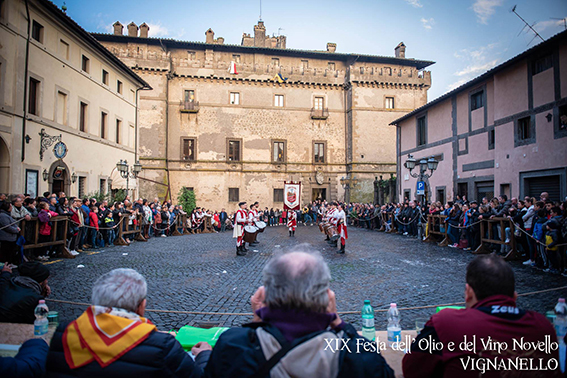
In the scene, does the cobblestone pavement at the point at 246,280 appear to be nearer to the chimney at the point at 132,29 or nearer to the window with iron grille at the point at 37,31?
the window with iron grille at the point at 37,31

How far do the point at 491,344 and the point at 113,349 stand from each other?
2.09 meters

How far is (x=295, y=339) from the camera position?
1727 millimetres

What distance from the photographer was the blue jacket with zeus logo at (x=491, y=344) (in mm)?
1971

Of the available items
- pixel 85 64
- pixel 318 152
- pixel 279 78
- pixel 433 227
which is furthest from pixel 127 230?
pixel 279 78

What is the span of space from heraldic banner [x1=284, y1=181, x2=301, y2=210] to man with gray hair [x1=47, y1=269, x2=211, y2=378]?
1811 centimetres

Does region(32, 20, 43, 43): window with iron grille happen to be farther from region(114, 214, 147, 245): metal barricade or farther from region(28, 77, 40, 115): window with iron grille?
region(114, 214, 147, 245): metal barricade

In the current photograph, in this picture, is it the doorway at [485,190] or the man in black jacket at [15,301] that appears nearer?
the man in black jacket at [15,301]

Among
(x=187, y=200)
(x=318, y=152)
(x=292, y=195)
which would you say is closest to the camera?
(x=292, y=195)

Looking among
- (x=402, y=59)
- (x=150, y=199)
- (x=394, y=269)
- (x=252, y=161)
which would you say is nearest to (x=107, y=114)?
(x=150, y=199)

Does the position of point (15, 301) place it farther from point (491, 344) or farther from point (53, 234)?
point (53, 234)

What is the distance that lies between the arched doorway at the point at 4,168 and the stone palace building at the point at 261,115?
60.8 ft

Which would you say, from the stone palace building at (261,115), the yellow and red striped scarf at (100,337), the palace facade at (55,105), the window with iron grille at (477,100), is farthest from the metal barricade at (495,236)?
the stone palace building at (261,115)

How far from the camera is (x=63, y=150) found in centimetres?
1875

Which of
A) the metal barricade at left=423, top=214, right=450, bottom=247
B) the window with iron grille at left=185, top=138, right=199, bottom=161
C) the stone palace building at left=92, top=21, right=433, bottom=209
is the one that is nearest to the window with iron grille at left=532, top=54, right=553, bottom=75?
the metal barricade at left=423, top=214, right=450, bottom=247
